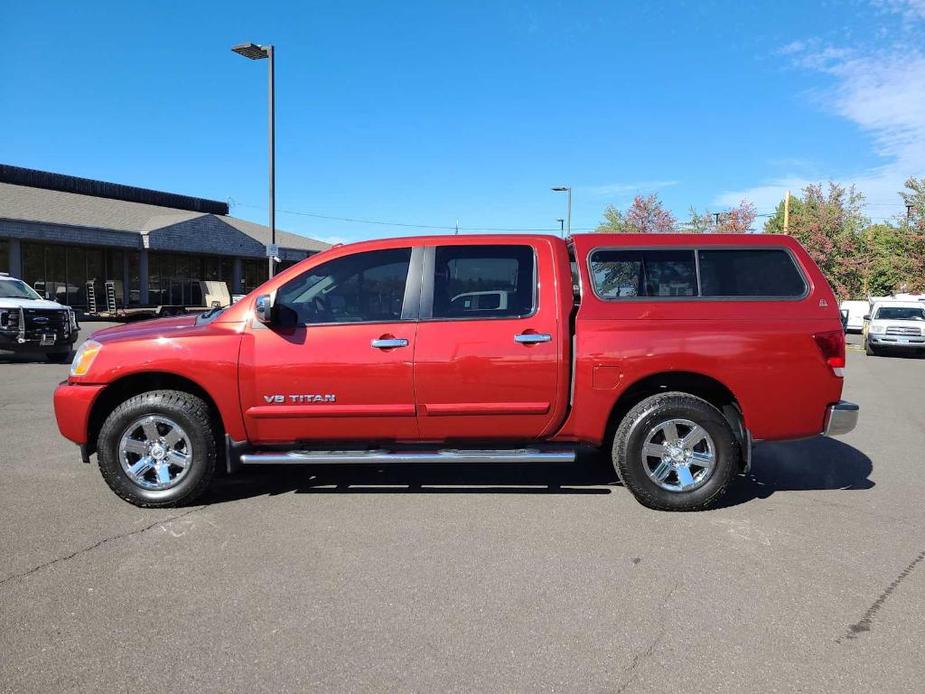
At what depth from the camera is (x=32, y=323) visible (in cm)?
1303

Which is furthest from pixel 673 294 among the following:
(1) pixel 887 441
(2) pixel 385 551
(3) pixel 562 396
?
(1) pixel 887 441

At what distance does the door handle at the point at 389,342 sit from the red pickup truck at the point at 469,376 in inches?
0.4

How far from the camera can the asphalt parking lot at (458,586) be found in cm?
272

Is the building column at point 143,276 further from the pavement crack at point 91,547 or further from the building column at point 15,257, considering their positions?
the pavement crack at point 91,547

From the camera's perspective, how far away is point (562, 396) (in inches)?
180

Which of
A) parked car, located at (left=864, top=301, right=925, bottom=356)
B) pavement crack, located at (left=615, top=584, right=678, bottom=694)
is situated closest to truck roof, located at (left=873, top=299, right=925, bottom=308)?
parked car, located at (left=864, top=301, right=925, bottom=356)

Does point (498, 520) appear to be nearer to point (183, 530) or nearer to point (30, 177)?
point (183, 530)

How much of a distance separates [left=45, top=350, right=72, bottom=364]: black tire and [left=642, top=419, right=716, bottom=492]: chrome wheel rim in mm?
13238

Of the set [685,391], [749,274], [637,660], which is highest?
[749,274]

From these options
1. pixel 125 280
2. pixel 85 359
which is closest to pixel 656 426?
pixel 85 359

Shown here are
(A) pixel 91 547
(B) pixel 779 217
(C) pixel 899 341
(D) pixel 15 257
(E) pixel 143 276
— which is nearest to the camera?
(A) pixel 91 547

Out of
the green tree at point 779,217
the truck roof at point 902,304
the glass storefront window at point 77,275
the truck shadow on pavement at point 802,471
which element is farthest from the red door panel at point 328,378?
the green tree at point 779,217

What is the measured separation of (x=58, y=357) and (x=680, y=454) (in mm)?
14137

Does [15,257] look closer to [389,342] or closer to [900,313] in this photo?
[389,342]
